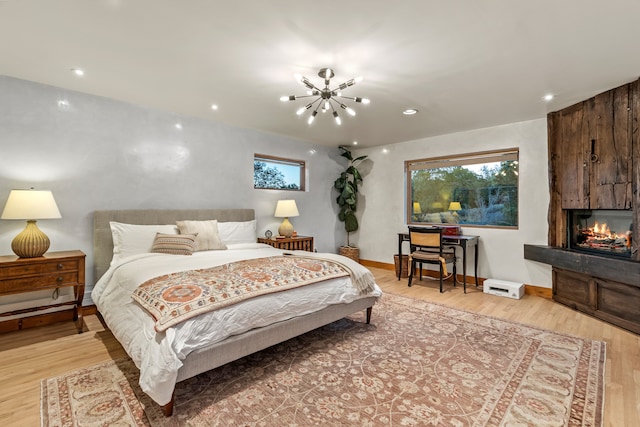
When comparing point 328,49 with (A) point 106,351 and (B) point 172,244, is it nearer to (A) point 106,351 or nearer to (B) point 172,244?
(B) point 172,244

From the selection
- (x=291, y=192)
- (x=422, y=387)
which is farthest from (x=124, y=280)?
(x=291, y=192)

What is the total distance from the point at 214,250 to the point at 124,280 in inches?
48.1

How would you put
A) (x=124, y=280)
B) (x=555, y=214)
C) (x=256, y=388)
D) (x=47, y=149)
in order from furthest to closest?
(x=555, y=214) < (x=47, y=149) < (x=124, y=280) < (x=256, y=388)

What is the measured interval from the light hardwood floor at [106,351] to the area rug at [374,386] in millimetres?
94

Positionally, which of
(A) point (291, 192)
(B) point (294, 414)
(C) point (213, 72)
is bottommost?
(B) point (294, 414)

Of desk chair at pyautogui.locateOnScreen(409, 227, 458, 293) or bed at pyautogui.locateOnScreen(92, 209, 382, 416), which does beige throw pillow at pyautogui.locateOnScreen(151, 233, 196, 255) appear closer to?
bed at pyautogui.locateOnScreen(92, 209, 382, 416)

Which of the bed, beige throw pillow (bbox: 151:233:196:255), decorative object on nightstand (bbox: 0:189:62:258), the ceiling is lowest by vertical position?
the bed

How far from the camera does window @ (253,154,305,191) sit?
16.6ft

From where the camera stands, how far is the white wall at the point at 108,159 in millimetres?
3039

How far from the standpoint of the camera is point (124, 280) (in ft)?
8.13

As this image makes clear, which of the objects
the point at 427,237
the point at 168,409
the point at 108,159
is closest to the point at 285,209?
the point at 427,237

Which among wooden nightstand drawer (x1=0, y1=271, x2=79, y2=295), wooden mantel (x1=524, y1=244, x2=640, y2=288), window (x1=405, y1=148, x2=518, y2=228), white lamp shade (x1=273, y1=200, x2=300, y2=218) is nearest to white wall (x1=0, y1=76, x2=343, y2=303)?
white lamp shade (x1=273, y1=200, x2=300, y2=218)

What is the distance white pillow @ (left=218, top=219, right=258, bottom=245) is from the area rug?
184 cm

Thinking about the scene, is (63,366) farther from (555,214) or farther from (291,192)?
(555,214)
